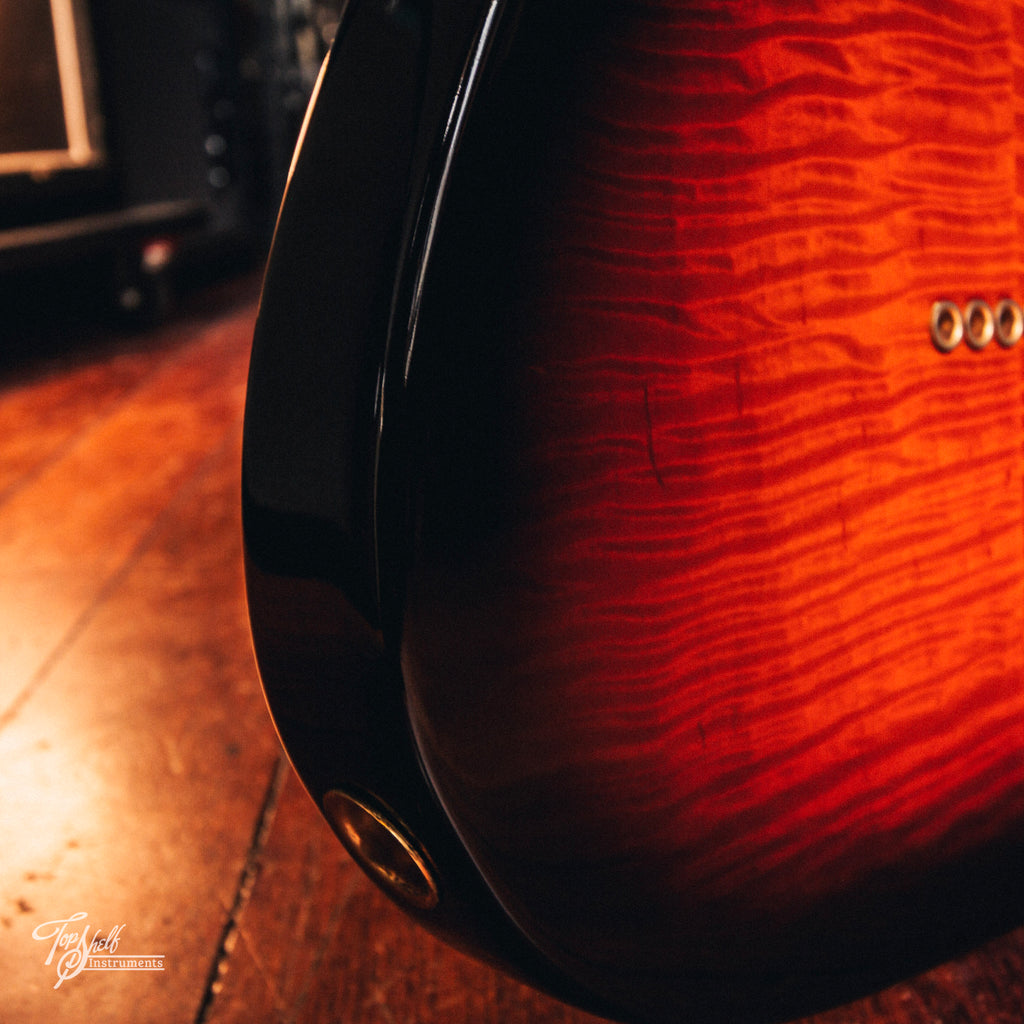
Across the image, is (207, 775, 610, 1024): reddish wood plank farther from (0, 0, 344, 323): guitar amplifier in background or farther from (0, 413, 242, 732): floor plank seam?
(0, 0, 344, 323): guitar amplifier in background

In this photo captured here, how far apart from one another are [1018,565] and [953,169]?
0.33 ft

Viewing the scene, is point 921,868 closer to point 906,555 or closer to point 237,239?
point 906,555

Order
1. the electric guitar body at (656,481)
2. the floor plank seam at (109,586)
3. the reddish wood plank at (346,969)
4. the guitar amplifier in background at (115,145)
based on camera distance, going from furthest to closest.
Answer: the guitar amplifier in background at (115,145) → the floor plank seam at (109,586) → the reddish wood plank at (346,969) → the electric guitar body at (656,481)

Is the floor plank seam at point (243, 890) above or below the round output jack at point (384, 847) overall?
below

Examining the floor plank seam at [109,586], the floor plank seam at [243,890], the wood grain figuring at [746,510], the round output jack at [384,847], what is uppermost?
the wood grain figuring at [746,510]

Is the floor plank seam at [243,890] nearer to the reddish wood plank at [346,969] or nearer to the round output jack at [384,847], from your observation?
the reddish wood plank at [346,969]

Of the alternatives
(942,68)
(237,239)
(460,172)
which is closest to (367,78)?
(460,172)

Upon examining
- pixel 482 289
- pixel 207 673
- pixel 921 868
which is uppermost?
pixel 482 289

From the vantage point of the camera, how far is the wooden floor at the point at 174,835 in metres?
0.27

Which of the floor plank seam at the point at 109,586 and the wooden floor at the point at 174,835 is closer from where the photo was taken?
the wooden floor at the point at 174,835

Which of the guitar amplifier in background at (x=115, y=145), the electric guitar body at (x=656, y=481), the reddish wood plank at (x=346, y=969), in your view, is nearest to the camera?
the electric guitar body at (x=656, y=481)

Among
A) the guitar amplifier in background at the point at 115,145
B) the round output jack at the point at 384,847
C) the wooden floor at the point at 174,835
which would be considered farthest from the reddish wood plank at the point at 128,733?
the guitar amplifier in background at the point at 115,145

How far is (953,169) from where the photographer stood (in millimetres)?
215

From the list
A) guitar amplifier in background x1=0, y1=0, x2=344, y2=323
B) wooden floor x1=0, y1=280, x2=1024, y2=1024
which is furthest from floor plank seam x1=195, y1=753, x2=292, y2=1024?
guitar amplifier in background x1=0, y1=0, x2=344, y2=323
